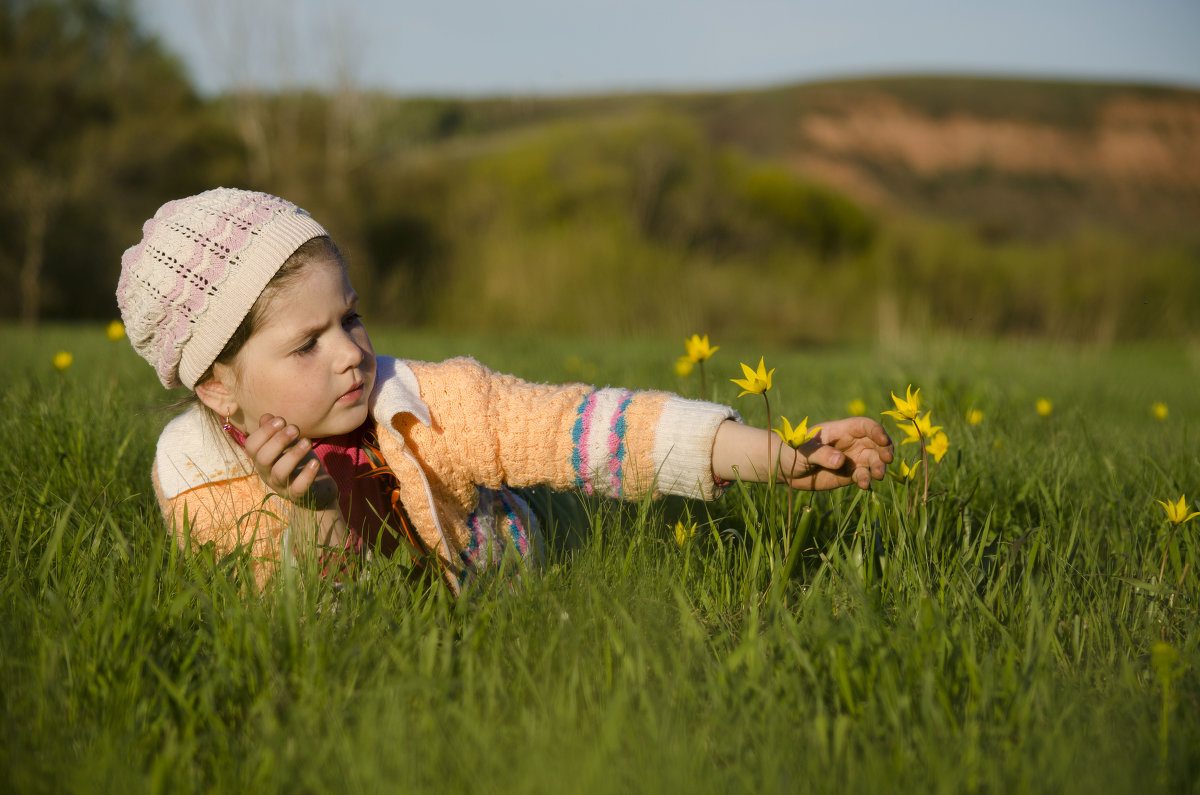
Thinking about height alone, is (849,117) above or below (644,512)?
above

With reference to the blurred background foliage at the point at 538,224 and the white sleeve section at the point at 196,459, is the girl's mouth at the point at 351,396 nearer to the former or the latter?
the white sleeve section at the point at 196,459

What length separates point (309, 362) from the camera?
1842 mm

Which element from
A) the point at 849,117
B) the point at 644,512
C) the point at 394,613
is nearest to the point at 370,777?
the point at 394,613

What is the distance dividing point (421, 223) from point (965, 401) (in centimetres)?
1580

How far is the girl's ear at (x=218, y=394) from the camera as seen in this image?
197 cm

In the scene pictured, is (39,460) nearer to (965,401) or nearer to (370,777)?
(370,777)

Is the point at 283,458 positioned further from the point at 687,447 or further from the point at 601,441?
the point at 687,447

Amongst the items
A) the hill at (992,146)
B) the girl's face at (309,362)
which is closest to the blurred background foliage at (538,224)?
the hill at (992,146)

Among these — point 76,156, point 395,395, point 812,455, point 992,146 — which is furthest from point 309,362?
point 992,146

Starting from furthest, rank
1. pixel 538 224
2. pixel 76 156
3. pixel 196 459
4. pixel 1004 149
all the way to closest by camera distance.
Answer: pixel 1004 149
pixel 76 156
pixel 538 224
pixel 196 459

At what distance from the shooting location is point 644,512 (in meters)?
1.85

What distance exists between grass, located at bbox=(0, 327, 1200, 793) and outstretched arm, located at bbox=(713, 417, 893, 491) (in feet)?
0.40

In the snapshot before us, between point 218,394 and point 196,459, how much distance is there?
21 centimetres

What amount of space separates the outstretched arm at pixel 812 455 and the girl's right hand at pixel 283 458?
862 millimetres
